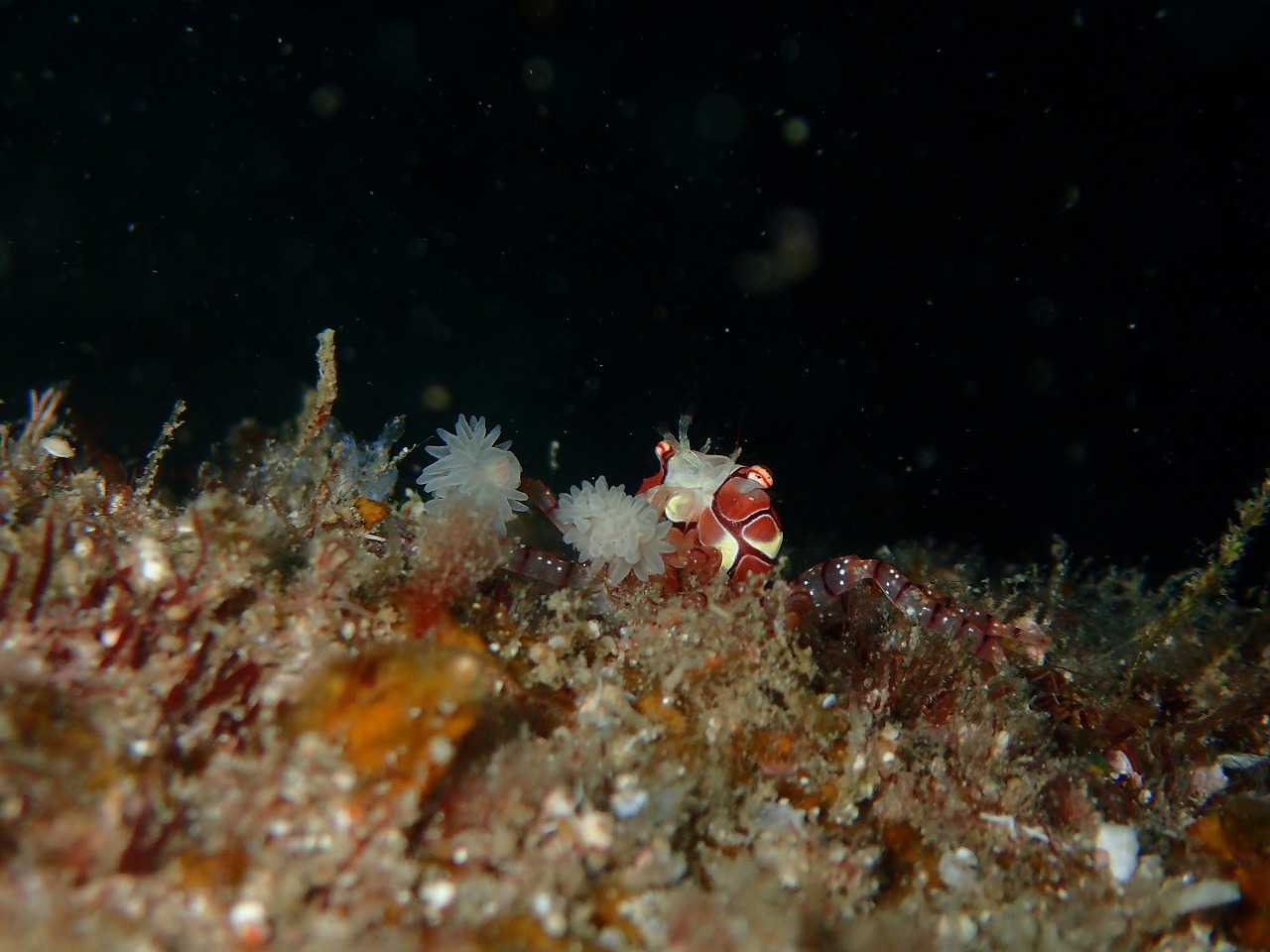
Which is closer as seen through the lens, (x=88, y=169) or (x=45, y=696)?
(x=45, y=696)

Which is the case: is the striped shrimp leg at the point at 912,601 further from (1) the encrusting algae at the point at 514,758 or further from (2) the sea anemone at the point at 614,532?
(2) the sea anemone at the point at 614,532

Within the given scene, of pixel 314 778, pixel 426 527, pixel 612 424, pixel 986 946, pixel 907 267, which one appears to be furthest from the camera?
pixel 612 424

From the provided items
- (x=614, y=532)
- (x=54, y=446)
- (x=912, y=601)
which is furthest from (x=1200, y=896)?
(x=54, y=446)

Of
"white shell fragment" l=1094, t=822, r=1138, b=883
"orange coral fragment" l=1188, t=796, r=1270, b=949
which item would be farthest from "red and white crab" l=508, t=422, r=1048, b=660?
"orange coral fragment" l=1188, t=796, r=1270, b=949

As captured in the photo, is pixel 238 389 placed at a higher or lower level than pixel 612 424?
lower

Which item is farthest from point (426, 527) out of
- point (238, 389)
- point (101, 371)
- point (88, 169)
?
point (88, 169)

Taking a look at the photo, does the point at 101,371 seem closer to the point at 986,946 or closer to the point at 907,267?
the point at 907,267

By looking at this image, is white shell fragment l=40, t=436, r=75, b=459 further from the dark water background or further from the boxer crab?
the dark water background
